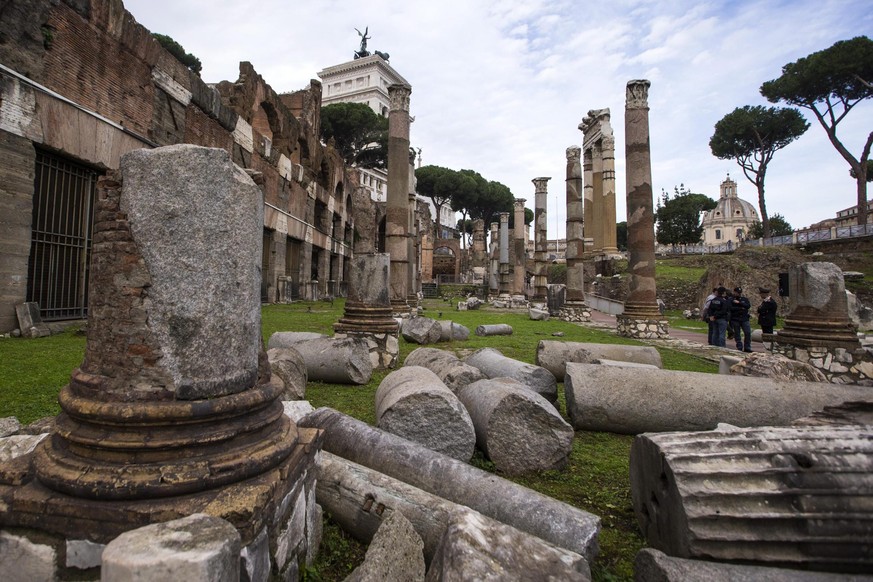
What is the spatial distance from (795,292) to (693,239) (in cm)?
4167

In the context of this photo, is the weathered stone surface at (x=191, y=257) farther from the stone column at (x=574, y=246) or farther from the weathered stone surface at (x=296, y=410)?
the stone column at (x=574, y=246)

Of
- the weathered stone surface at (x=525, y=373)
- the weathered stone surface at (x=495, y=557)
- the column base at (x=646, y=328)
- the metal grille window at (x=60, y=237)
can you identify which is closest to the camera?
the weathered stone surface at (x=495, y=557)

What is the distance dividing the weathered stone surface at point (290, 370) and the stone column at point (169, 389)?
261cm

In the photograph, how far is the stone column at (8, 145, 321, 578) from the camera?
1.71 metres

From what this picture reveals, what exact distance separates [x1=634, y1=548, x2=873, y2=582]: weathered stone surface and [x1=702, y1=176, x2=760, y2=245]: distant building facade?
73.6m

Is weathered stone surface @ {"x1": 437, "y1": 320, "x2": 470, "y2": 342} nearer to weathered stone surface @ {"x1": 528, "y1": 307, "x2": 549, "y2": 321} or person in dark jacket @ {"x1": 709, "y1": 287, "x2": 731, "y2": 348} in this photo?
person in dark jacket @ {"x1": 709, "y1": 287, "x2": 731, "y2": 348}

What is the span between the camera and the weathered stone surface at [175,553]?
1.32 m

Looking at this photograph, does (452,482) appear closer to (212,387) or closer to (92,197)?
(212,387)

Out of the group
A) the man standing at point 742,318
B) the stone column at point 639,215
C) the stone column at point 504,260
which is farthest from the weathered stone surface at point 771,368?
the stone column at point 504,260

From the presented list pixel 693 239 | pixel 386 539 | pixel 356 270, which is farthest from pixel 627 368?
pixel 693 239

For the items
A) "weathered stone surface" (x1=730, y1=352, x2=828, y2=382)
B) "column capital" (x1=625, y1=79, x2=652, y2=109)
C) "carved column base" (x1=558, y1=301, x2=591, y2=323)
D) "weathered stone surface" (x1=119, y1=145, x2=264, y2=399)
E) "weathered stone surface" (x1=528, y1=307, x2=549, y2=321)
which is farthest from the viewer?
"weathered stone surface" (x1=528, y1=307, x2=549, y2=321)

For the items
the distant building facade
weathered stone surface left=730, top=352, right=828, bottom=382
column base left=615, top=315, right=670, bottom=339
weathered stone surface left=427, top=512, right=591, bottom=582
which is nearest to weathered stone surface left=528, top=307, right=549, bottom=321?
column base left=615, top=315, right=670, bottom=339

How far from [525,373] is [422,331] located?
4.62 metres

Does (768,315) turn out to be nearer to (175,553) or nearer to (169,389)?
(169,389)
